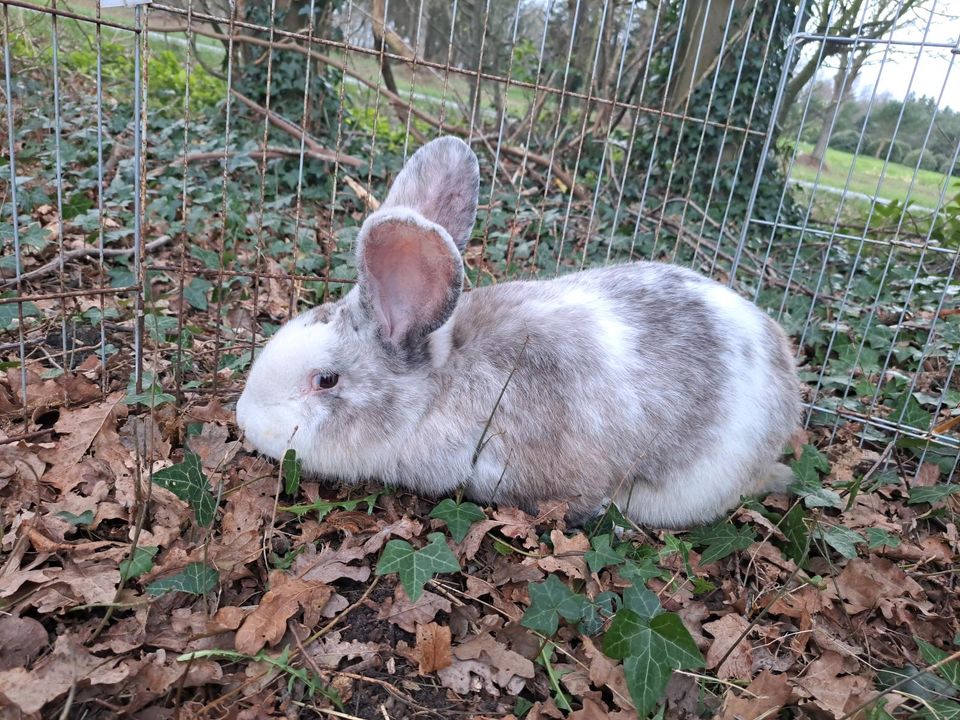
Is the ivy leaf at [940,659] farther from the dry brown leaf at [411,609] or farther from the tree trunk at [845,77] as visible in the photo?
the tree trunk at [845,77]

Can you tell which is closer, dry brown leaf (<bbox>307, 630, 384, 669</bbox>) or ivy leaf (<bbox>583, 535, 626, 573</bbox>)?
dry brown leaf (<bbox>307, 630, 384, 669</bbox>)

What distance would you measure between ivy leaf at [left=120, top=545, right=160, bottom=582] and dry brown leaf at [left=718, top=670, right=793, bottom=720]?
1.70 meters

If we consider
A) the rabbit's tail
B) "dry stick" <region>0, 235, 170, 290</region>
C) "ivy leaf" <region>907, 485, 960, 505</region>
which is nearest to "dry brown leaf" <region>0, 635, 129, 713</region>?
"dry stick" <region>0, 235, 170, 290</region>

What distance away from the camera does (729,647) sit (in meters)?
2.24

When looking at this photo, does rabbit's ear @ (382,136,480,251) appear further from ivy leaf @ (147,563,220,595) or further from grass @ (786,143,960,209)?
grass @ (786,143,960,209)

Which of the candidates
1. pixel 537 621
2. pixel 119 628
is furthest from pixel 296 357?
pixel 537 621

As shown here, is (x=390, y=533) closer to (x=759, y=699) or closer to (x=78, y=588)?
(x=78, y=588)

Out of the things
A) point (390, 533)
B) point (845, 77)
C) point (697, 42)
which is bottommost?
point (390, 533)

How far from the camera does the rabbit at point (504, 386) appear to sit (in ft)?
8.22

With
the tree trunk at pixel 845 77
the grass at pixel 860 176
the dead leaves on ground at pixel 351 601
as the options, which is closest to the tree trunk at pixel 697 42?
the grass at pixel 860 176

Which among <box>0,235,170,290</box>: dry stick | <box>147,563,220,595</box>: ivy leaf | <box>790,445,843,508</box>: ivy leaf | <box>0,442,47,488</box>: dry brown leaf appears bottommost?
<box>147,563,220,595</box>: ivy leaf

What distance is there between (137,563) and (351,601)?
2.09 ft

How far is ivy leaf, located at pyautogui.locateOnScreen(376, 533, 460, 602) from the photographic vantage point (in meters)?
2.14

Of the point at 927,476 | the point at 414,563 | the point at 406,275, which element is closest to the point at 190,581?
the point at 414,563
